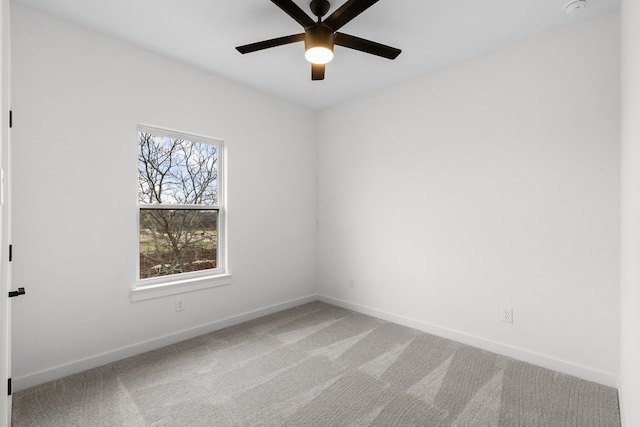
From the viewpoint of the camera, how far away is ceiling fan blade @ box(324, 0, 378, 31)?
70.8 inches

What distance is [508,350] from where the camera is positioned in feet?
8.93

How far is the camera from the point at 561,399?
83.3 inches

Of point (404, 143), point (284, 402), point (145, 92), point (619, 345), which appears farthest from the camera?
point (404, 143)

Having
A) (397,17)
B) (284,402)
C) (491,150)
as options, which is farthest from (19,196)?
(491,150)

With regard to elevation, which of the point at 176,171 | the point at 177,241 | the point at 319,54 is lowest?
the point at 177,241

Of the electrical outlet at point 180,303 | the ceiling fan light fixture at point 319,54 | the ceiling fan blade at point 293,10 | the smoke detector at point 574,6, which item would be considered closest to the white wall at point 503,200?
the smoke detector at point 574,6

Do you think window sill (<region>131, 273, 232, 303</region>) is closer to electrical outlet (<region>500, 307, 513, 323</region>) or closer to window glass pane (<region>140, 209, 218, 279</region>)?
window glass pane (<region>140, 209, 218, 279</region>)

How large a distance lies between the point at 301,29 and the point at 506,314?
2899 mm

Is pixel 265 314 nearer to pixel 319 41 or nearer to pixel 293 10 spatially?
pixel 319 41

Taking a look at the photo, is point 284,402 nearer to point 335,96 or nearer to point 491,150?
point 491,150

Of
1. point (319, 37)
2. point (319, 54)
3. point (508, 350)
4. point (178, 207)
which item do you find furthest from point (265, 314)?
point (319, 37)

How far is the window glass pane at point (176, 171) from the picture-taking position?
293cm

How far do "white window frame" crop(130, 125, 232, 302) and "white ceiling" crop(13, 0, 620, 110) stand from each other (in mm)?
689

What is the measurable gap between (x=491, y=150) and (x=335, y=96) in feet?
6.16
